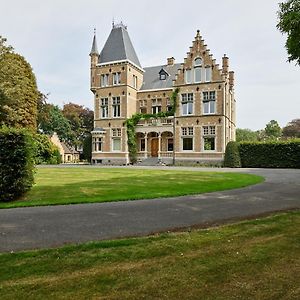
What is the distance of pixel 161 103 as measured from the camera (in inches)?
1683

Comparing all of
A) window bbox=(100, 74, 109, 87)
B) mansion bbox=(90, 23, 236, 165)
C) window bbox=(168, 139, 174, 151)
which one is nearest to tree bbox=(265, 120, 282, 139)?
mansion bbox=(90, 23, 236, 165)

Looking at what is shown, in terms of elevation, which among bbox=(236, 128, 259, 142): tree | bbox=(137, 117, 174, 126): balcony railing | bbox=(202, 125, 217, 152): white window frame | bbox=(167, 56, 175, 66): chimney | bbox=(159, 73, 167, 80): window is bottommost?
bbox=(202, 125, 217, 152): white window frame

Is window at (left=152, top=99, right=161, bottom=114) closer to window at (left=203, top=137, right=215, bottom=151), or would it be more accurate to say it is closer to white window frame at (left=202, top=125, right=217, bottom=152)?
white window frame at (left=202, top=125, right=217, bottom=152)

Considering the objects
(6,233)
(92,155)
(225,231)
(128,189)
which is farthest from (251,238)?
(92,155)

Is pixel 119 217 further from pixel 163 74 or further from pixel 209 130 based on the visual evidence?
pixel 163 74

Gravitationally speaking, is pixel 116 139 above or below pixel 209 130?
below

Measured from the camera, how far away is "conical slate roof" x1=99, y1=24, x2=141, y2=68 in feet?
139

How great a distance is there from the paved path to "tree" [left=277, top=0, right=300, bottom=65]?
17.7 ft

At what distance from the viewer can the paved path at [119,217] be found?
20.8 ft

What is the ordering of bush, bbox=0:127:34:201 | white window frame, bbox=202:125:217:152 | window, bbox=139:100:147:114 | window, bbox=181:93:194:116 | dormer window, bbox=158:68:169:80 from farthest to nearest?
dormer window, bbox=158:68:169:80 < window, bbox=139:100:147:114 < window, bbox=181:93:194:116 < white window frame, bbox=202:125:217:152 < bush, bbox=0:127:34:201

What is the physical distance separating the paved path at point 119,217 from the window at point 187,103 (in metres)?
28.4

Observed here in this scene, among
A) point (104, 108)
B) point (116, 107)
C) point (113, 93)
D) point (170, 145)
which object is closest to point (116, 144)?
point (116, 107)

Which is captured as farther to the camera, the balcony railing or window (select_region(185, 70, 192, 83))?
the balcony railing

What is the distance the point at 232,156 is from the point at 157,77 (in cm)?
1757
